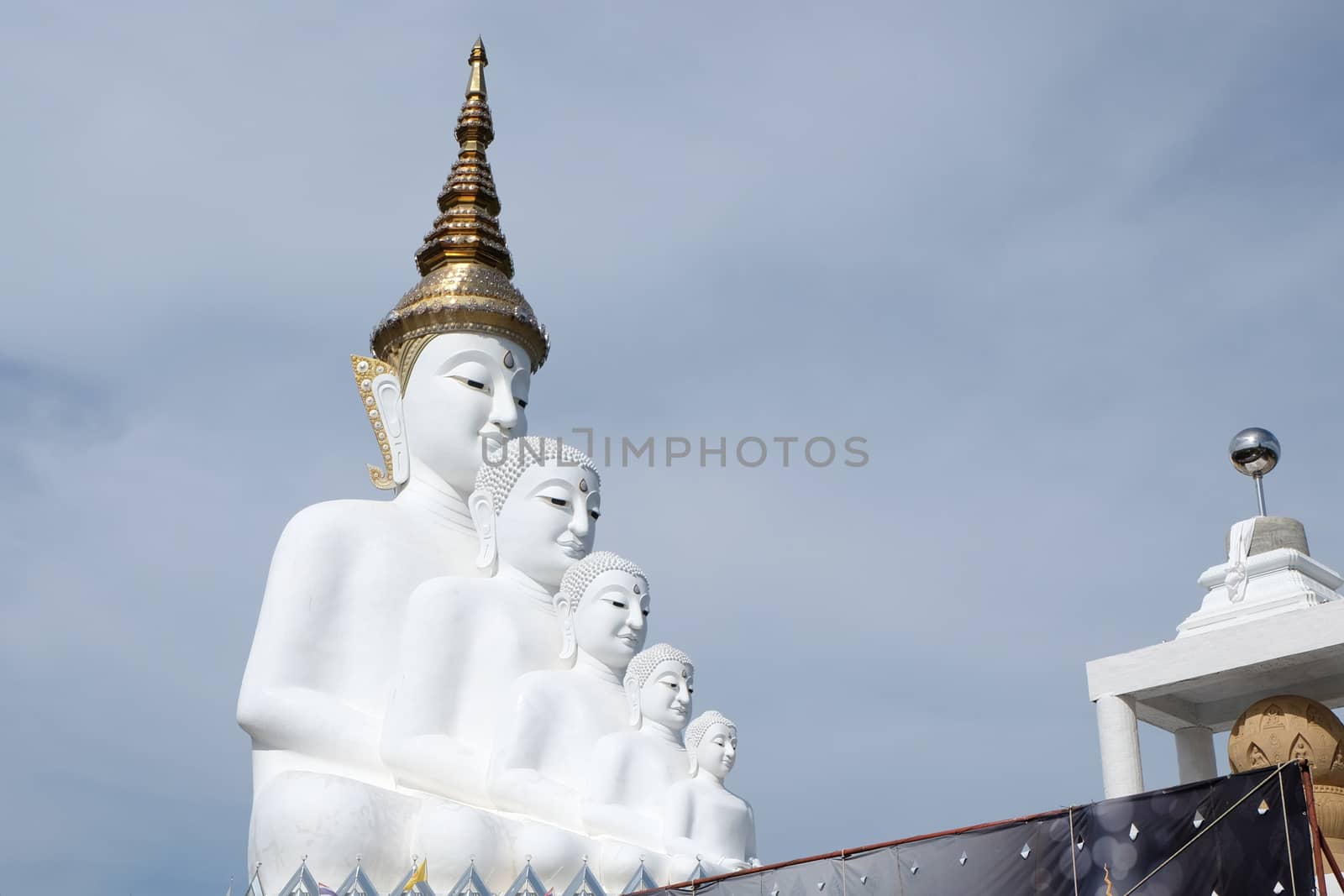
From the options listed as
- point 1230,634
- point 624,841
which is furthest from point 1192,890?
point 624,841

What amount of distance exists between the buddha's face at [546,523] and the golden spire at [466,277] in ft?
5.33

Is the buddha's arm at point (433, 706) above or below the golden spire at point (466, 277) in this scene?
below

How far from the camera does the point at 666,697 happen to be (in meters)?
13.2

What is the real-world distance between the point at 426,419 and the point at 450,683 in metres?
2.76

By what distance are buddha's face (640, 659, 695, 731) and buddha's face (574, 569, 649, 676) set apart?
1.19ft

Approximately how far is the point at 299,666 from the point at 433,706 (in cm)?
106

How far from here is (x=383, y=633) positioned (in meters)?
13.3

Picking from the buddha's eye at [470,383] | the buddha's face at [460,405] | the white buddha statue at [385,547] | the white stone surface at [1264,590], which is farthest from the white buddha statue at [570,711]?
the white stone surface at [1264,590]

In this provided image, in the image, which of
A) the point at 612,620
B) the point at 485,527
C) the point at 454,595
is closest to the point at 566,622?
the point at 612,620

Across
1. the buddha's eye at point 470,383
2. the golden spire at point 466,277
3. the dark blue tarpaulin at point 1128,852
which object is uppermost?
the golden spire at point 466,277

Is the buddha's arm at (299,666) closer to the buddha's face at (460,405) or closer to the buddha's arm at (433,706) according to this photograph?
the buddha's arm at (433,706)

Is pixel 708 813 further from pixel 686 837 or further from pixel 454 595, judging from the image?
pixel 454 595

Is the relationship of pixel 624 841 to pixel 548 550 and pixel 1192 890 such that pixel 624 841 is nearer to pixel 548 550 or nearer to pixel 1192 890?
pixel 548 550

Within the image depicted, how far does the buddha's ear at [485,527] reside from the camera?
14.2 meters
